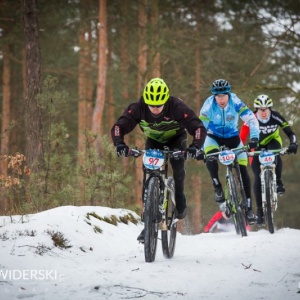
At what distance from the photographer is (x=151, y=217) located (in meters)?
5.89

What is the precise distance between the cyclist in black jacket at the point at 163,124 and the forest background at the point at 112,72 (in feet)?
7.73

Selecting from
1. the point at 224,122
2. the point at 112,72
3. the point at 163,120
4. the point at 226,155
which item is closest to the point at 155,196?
the point at 163,120

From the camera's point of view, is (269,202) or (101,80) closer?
(269,202)

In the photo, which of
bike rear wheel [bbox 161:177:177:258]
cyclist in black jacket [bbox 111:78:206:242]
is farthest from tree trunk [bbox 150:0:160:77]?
bike rear wheel [bbox 161:177:177:258]

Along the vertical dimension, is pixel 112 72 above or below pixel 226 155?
above

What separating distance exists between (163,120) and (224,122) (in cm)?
257

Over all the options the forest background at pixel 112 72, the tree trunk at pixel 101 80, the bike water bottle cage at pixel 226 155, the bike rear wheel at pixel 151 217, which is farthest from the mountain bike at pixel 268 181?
the tree trunk at pixel 101 80

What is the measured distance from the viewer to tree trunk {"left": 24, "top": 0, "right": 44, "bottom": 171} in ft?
35.5

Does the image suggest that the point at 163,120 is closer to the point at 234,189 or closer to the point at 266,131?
the point at 234,189

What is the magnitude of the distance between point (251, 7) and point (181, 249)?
11.5m

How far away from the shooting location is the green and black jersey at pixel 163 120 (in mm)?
6355

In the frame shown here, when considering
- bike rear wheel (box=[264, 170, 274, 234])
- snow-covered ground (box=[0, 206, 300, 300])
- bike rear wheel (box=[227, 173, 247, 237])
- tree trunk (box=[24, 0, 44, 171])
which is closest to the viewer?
snow-covered ground (box=[0, 206, 300, 300])

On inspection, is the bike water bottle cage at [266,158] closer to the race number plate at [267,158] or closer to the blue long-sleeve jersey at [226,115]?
the race number plate at [267,158]

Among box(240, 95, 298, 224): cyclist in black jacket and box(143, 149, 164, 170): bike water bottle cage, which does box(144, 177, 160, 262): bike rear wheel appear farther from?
box(240, 95, 298, 224): cyclist in black jacket
